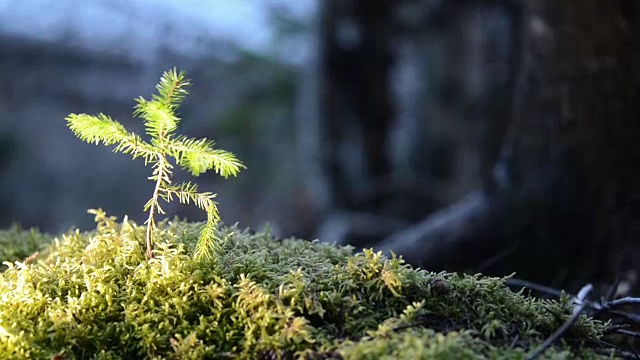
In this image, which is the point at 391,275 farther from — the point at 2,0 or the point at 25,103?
the point at 25,103

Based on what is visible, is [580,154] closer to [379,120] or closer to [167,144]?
[167,144]

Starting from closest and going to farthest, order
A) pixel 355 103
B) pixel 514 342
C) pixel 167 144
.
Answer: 1. pixel 514 342
2. pixel 167 144
3. pixel 355 103

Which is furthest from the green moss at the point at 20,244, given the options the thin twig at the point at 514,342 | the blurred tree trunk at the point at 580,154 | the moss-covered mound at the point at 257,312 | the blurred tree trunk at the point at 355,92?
the blurred tree trunk at the point at 355,92

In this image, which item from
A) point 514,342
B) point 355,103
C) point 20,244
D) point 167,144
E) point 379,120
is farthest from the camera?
point 379,120

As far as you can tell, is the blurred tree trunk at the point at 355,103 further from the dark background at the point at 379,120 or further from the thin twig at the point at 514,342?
the thin twig at the point at 514,342

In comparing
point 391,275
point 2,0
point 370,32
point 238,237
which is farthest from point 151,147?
point 2,0

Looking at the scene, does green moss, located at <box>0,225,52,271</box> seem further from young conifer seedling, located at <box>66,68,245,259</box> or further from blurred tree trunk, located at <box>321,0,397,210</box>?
blurred tree trunk, located at <box>321,0,397,210</box>

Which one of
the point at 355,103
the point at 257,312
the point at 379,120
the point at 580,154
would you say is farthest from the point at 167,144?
the point at 379,120
